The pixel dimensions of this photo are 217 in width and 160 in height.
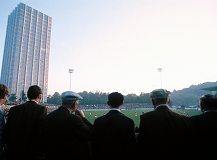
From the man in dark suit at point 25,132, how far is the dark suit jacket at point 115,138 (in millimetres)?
1088

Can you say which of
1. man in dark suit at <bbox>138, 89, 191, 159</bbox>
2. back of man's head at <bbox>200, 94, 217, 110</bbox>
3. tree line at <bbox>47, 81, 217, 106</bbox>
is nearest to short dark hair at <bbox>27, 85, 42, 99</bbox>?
man in dark suit at <bbox>138, 89, 191, 159</bbox>

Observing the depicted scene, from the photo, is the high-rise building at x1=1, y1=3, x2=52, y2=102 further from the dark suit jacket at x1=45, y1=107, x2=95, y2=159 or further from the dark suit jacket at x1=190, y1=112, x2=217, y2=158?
the dark suit jacket at x1=190, y1=112, x2=217, y2=158

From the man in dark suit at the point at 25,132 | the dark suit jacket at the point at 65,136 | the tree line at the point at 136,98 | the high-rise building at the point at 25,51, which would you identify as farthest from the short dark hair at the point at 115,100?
the high-rise building at the point at 25,51

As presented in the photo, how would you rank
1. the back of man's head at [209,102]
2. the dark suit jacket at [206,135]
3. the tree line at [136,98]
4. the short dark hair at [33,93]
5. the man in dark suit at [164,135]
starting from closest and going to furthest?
1. the man in dark suit at [164,135]
2. the dark suit jacket at [206,135]
3. the back of man's head at [209,102]
4. the short dark hair at [33,93]
5. the tree line at [136,98]

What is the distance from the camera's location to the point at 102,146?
243 cm

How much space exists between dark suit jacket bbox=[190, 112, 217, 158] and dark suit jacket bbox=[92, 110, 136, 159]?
42.9 inches

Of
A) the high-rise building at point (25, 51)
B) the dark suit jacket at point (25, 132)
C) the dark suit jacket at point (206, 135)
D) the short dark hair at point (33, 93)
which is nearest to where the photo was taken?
the dark suit jacket at point (206, 135)

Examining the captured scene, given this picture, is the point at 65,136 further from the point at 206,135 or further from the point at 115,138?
the point at 206,135

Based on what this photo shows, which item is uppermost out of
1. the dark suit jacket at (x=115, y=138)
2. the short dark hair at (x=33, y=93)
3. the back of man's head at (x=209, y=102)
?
the short dark hair at (x=33, y=93)

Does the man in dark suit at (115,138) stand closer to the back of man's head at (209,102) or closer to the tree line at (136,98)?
the back of man's head at (209,102)

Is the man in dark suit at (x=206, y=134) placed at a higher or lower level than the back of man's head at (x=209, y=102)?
lower

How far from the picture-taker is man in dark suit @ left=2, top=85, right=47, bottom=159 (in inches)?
98.4

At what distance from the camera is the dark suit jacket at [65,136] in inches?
91.7

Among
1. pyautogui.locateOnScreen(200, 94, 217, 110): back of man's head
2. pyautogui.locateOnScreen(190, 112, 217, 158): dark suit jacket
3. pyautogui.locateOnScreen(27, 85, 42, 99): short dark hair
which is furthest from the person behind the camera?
pyautogui.locateOnScreen(27, 85, 42, 99): short dark hair
